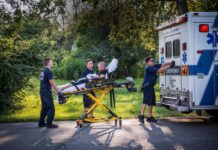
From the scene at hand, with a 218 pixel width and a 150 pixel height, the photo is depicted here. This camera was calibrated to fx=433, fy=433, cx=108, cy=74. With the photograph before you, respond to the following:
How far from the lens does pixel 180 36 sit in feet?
37.4

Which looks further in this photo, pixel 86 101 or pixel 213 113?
pixel 213 113

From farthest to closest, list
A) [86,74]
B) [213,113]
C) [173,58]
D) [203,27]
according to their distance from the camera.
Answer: [213,113], [173,58], [86,74], [203,27]

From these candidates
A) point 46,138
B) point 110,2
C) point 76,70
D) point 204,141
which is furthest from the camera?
point 76,70

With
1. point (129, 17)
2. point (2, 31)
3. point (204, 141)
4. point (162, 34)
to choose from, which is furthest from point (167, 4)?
point (204, 141)

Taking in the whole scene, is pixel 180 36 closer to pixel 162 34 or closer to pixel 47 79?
pixel 162 34

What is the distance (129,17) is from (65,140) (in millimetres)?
9093

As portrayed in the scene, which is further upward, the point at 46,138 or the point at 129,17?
the point at 129,17

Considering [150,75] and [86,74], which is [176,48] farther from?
[86,74]

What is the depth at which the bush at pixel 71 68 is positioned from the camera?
119 ft

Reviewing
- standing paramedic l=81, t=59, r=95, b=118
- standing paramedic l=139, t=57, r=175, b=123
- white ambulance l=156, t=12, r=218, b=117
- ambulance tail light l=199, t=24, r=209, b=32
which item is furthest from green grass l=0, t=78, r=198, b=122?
ambulance tail light l=199, t=24, r=209, b=32

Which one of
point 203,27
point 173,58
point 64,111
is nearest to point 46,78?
point 173,58

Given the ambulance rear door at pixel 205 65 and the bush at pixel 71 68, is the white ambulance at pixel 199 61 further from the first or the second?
the bush at pixel 71 68

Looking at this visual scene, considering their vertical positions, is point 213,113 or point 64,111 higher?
point 213,113

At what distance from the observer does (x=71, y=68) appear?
37000mm
